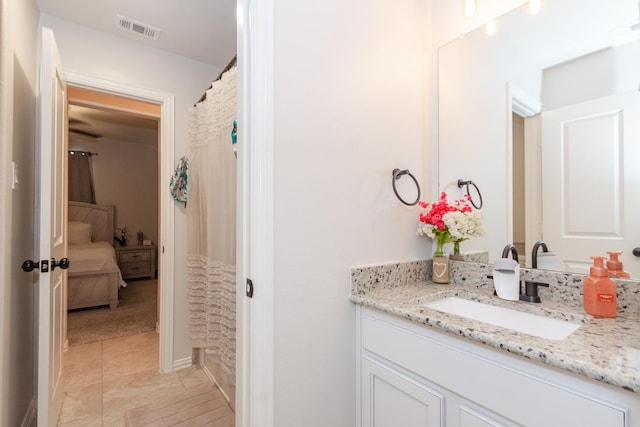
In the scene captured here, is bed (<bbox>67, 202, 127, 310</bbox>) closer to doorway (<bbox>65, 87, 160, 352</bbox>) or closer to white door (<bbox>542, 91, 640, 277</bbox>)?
doorway (<bbox>65, 87, 160, 352</bbox>)

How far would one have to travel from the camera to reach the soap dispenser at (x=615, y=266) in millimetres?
965

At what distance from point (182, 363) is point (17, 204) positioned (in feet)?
5.14

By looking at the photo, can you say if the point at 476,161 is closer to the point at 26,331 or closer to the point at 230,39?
the point at 230,39

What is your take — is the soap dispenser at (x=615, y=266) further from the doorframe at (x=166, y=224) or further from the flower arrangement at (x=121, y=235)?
the flower arrangement at (x=121, y=235)

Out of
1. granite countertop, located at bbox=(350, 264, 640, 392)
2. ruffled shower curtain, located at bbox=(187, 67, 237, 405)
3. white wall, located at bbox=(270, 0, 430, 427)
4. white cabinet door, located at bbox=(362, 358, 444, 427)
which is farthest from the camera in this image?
ruffled shower curtain, located at bbox=(187, 67, 237, 405)

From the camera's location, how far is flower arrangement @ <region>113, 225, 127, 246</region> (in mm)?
5484

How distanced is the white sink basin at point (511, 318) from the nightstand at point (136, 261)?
5.67 metres

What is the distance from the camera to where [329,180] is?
1117 millimetres

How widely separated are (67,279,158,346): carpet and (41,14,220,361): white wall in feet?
3.74

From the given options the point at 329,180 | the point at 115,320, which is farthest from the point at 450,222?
the point at 115,320

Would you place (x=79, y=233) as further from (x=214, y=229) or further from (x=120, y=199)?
(x=214, y=229)

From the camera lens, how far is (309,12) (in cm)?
108

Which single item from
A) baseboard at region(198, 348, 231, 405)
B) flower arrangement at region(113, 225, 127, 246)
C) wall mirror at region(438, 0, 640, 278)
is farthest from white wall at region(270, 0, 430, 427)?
flower arrangement at region(113, 225, 127, 246)

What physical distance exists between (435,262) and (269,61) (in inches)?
43.0
